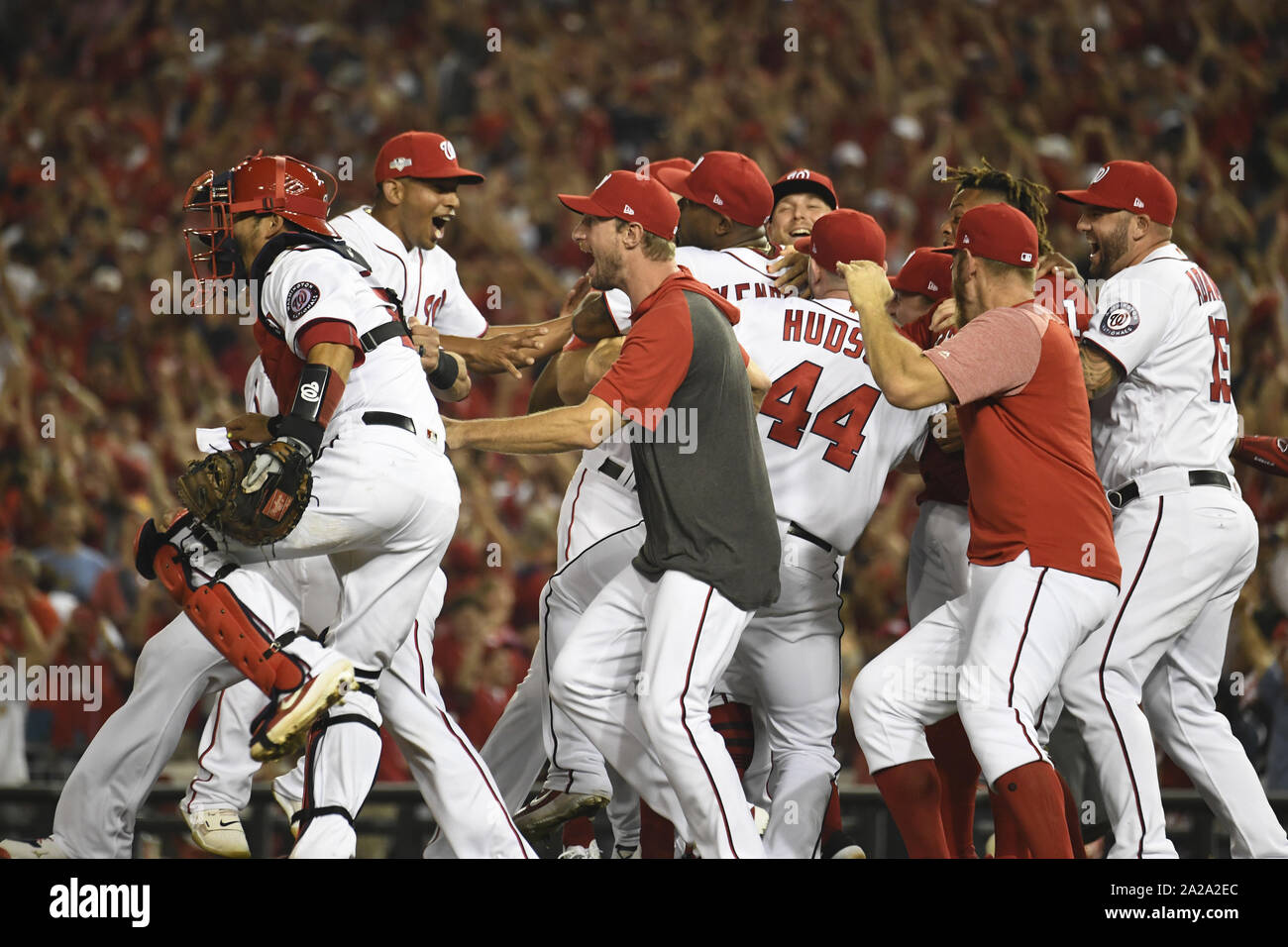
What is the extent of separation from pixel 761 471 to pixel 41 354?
593 centimetres

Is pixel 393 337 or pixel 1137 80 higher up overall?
pixel 1137 80

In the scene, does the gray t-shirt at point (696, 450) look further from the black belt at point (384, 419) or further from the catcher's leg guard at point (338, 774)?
the catcher's leg guard at point (338, 774)

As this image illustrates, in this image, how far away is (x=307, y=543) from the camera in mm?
3393

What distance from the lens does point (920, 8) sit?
9.98 metres

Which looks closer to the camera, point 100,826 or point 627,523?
point 100,826

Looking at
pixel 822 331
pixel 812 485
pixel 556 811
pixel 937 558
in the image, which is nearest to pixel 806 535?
pixel 812 485

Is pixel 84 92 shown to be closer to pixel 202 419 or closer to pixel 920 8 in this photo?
pixel 202 419

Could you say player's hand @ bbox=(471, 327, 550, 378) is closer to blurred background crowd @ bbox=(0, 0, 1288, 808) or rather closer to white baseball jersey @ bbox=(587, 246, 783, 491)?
Result: white baseball jersey @ bbox=(587, 246, 783, 491)

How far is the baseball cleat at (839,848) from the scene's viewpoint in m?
4.09

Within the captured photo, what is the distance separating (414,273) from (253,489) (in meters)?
1.51

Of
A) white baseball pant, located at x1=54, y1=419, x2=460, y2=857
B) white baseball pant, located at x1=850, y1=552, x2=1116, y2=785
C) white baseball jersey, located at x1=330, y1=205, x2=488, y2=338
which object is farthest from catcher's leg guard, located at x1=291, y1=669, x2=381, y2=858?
white baseball jersey, located at x1=330, y1=205, x2=488, y2=338

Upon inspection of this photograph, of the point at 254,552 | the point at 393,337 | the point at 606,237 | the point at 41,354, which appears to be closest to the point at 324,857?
the point at 254,552
